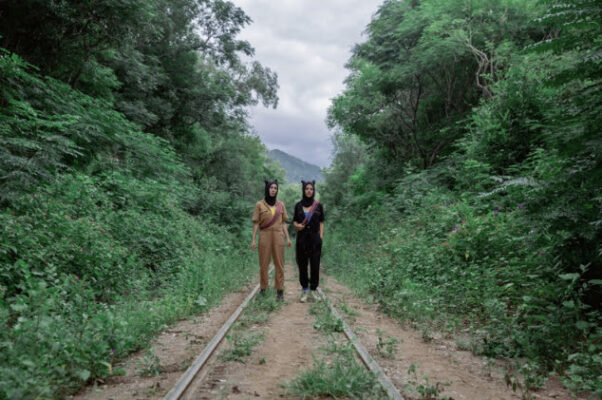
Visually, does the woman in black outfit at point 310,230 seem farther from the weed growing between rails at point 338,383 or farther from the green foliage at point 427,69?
the green foliage at point 427,69

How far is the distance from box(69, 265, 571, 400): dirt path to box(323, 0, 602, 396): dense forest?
0.32 metres

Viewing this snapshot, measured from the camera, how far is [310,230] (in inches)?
318

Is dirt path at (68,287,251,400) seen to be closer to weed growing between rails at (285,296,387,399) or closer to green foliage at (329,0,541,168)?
weed growing between rails at (285,296,387,399)

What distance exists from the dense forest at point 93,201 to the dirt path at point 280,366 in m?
0.38

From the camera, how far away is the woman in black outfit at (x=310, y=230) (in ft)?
26.4

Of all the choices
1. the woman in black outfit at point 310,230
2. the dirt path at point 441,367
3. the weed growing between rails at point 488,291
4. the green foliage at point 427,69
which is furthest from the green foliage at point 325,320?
the green foliage at point 427,69

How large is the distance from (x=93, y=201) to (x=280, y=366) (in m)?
6.31

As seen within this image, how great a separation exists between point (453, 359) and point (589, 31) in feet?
14.3

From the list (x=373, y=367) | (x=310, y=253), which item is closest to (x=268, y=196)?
(x=310, y=253)

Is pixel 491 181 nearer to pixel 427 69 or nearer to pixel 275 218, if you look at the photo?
pixel 275 218

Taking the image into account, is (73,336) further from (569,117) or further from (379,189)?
(379,189)

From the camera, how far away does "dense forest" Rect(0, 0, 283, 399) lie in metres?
3.87

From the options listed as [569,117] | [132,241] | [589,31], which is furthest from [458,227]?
[132,241]

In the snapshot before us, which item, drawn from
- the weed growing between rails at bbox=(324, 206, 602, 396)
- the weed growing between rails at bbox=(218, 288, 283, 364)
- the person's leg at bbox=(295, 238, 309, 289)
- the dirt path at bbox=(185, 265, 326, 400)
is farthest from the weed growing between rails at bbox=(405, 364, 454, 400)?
the person's leg at bbox=(295, 238, 309, 289)
